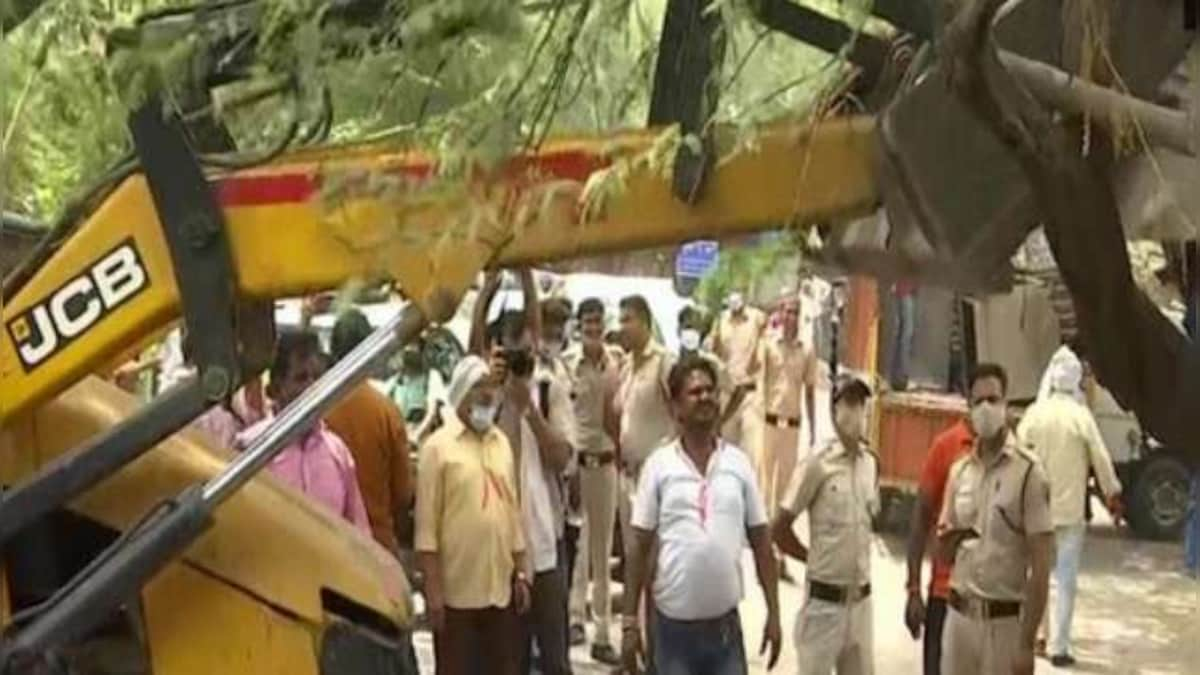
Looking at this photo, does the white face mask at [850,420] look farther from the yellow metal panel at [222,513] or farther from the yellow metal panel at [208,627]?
the yellow metal panel at [208,627]

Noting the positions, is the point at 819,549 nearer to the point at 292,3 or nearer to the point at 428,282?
the point at 428,282

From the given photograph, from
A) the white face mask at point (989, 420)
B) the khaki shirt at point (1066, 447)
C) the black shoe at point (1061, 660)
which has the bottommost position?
the black shoe at point (1061, 660)

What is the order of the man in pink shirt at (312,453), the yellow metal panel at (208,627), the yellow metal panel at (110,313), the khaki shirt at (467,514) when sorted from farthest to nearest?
the khaki shirt at (467,514) → the man in pink shirt at (312,453) → the yellow metal panel at (208,627) → the yellow metal panel at (110,313)

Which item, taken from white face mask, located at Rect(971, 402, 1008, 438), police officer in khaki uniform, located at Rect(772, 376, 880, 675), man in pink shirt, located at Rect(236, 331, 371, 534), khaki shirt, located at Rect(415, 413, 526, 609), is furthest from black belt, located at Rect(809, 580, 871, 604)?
man in pink shirt, located at Rect(236, 331, 371, 534)

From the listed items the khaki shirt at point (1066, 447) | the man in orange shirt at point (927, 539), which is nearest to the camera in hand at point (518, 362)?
the man in orange shirt at point (927, 539)

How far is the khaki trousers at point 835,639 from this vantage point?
28.8ft

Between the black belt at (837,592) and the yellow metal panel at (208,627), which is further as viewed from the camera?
the black belt at (837,592)

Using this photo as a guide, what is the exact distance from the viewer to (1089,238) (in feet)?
12.0

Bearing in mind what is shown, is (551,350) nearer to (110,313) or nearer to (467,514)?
(467,514)

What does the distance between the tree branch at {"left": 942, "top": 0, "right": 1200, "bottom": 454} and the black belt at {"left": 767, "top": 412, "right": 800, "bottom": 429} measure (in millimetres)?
11448

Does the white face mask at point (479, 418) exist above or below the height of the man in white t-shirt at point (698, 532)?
above

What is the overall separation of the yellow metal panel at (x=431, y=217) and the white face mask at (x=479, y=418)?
3963 millimetres

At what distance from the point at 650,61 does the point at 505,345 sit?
6.90 metres

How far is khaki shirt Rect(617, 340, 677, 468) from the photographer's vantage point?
11703mm
